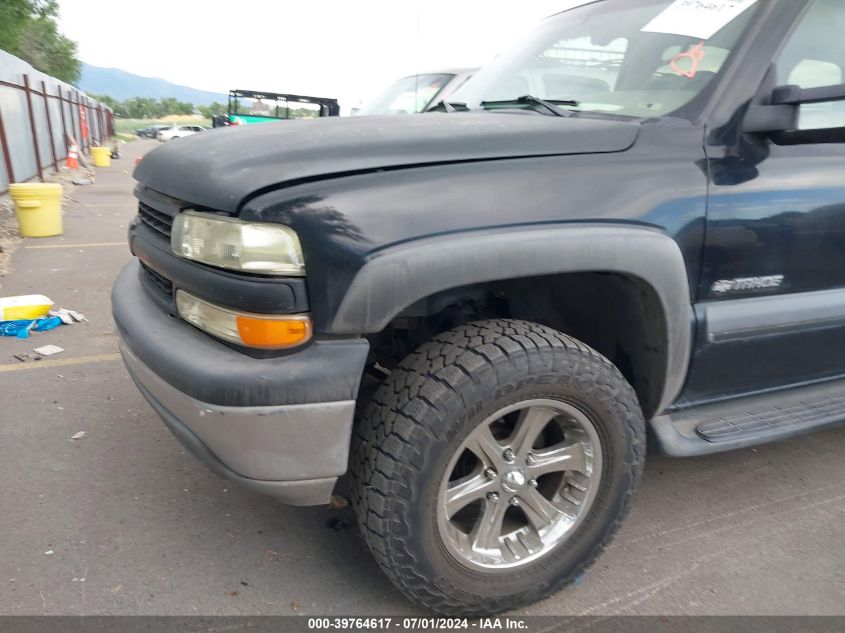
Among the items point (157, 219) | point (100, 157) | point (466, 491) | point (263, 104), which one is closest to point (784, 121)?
point (466, 491)

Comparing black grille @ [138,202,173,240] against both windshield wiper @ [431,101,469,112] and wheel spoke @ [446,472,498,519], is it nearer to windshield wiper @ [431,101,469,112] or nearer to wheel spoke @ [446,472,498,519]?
wheel spoke @ [446,472,498,519]

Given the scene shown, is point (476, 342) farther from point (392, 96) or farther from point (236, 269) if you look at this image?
point (392, 96)

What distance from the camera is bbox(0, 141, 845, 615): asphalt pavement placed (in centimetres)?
214

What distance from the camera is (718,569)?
7.68 ft

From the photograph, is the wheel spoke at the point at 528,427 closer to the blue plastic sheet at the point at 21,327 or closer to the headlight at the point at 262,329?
the headlight at the point at 262,329

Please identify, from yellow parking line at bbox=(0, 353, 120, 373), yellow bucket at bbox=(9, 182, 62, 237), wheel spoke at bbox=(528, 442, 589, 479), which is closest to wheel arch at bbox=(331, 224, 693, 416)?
wheel spoke at bbox=(528, 442, 589, 479)

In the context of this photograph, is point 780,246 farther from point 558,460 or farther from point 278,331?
point 278,331

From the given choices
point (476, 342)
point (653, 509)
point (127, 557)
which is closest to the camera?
point (476, 342)

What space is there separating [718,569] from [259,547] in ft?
5.57

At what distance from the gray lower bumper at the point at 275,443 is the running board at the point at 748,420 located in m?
1.19

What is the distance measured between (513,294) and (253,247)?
0.95 m

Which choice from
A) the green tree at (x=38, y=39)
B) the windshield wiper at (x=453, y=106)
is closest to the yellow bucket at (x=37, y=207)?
the windshield wiper at (x=453, y=106)

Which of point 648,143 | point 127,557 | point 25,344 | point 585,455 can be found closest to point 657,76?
point 648,143

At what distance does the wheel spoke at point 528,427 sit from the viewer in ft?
6.60
